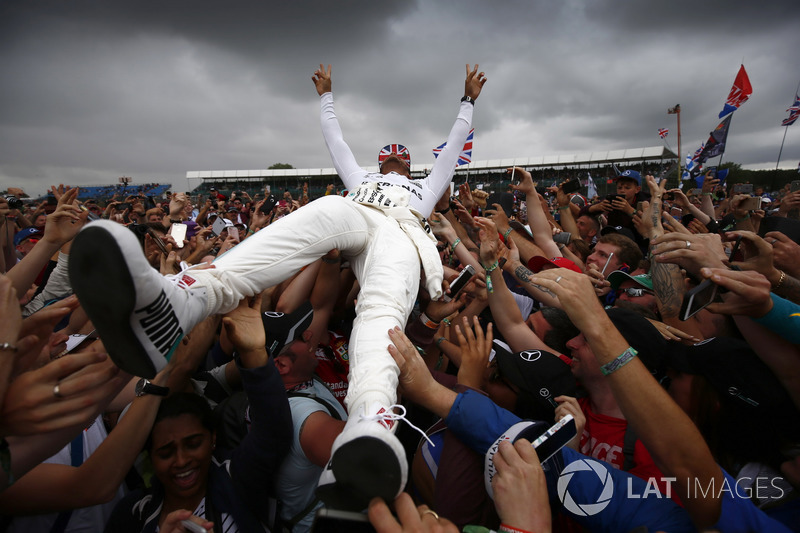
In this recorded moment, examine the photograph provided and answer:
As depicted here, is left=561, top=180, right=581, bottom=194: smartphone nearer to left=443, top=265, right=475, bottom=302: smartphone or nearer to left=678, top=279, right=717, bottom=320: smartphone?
left=443, top=265, right=475, bottom=302: smartphone

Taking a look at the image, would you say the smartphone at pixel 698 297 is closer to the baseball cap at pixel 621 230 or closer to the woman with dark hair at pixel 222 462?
the woman with dark hair at pixel 222 462

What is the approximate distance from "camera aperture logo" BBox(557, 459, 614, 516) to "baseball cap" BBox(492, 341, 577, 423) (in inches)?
16.3

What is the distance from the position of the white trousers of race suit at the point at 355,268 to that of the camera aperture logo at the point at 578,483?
85 centimetres

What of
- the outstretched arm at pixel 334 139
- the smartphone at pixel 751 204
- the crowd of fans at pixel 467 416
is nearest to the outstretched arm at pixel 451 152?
the outstretched arm at pixel 334 139

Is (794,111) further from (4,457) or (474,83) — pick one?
(4,457)

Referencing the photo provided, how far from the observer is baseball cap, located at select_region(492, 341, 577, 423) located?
6.39 feet

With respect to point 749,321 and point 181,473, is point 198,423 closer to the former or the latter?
point 181,473

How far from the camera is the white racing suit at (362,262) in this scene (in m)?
1.47

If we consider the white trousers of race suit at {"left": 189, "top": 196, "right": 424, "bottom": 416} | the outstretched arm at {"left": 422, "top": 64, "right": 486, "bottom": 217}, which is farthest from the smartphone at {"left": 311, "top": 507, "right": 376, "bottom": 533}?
the outstretched arm at {"left": 422, "top": 64, "right": 486, "bottom": 217}

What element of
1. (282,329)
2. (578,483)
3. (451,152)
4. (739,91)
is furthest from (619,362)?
(739,91)

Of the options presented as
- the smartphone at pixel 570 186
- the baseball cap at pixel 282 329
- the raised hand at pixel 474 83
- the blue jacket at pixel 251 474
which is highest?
the raised hand at pixel 474 83

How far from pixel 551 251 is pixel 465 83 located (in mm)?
2190

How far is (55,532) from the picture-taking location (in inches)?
68.0

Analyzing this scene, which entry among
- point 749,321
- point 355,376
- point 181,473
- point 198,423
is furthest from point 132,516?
point 749,321
